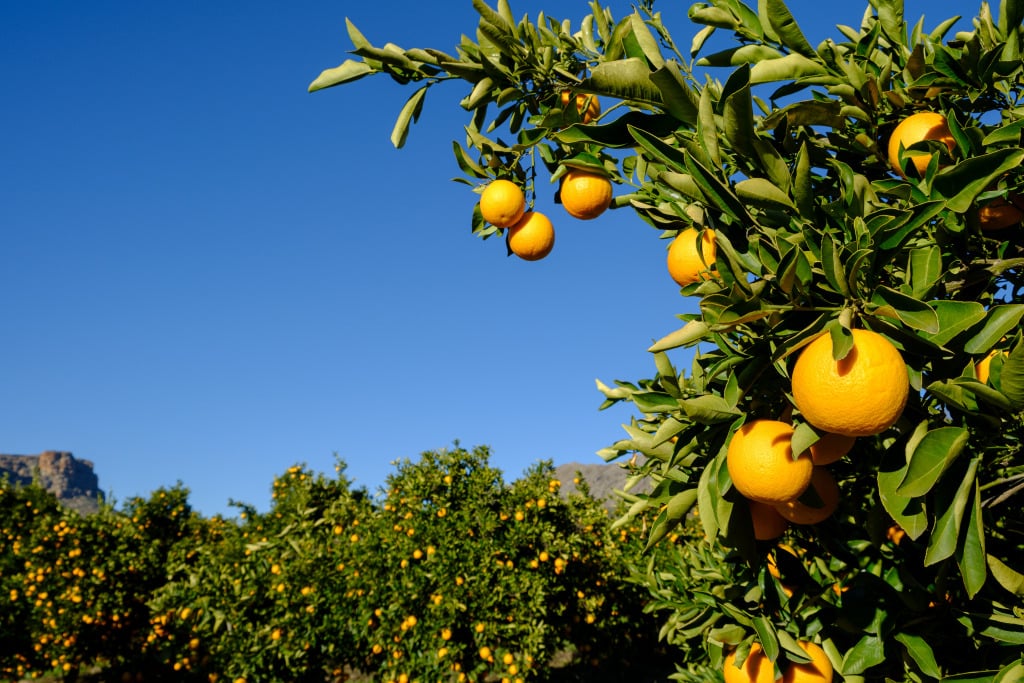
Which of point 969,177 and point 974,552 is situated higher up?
point 969,177

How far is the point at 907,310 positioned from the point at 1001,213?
0.73 m

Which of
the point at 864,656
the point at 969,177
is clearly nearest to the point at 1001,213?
the point at 969,177

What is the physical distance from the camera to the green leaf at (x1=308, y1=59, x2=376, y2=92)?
1677mm

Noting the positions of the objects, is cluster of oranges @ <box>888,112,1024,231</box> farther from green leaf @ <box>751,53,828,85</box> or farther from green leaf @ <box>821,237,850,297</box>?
green leaf @ <box>821,237,850,297</box>

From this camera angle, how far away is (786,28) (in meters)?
1.54

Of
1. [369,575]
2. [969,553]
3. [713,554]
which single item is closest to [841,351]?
[969,553]

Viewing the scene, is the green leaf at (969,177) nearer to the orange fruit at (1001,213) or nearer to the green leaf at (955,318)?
the green leaf at (955,318)

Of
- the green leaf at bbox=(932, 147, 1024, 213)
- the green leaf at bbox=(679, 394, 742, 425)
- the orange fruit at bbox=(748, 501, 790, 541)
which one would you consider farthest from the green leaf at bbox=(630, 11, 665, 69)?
the orange fruit at bbox=(748, 501, 790, 541)

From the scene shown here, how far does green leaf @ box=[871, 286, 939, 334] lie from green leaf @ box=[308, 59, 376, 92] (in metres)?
1.37

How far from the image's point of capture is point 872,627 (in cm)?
182

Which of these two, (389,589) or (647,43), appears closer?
(647,43)

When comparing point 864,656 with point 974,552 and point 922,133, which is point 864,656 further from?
point 922,133

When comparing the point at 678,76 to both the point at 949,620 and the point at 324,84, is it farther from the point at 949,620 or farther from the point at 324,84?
the point at 949,620

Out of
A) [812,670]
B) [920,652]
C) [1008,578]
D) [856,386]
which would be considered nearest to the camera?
[856,386]
